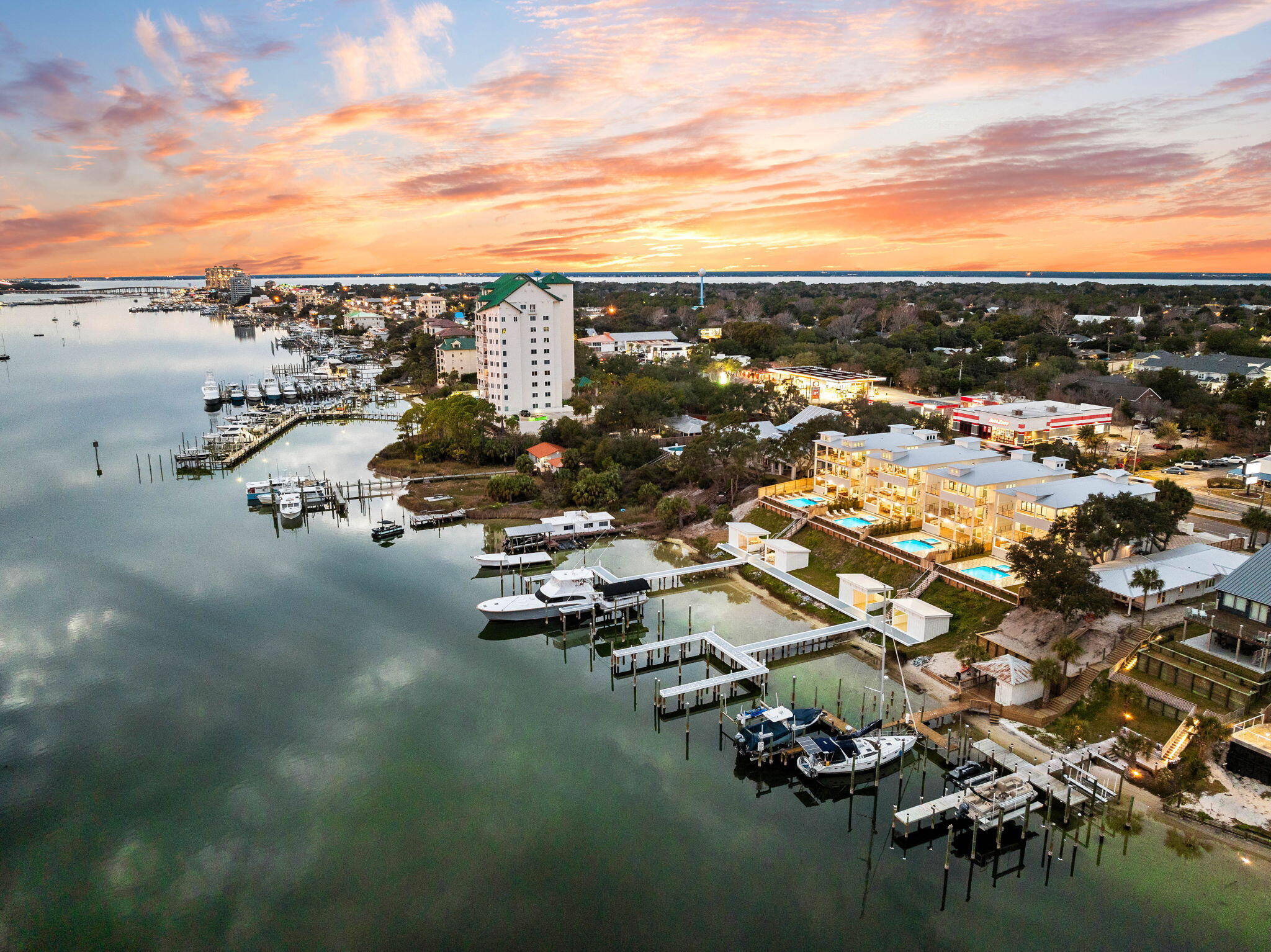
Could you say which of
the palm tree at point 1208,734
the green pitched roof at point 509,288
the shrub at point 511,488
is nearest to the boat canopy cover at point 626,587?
the shrub at point 511,488

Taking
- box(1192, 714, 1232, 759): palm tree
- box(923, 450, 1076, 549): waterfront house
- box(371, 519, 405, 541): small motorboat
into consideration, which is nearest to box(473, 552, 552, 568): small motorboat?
box(371, 519, 405, 541): small motorboat

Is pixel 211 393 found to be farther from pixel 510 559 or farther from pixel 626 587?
pixel 626 587

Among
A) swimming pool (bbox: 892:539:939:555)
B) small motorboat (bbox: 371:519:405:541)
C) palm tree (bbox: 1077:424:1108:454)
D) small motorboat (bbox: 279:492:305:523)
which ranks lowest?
small motorboat (bbox: 371:519:405:541)

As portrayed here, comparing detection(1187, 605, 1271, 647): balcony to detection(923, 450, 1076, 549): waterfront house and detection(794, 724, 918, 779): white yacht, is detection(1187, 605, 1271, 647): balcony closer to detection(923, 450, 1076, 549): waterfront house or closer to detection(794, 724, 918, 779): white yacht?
detection(923, 450, 1076, 549): waterfront house

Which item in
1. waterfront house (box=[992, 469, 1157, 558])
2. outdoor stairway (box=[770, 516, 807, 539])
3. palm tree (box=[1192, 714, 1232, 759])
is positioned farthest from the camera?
outdoor stairway (box=[770, 516, 807, 539])

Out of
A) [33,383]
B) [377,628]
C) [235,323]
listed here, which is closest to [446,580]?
[377,628]

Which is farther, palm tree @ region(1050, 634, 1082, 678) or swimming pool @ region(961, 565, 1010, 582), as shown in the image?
swimming pool @ region(961, 565, 1010, 582)
